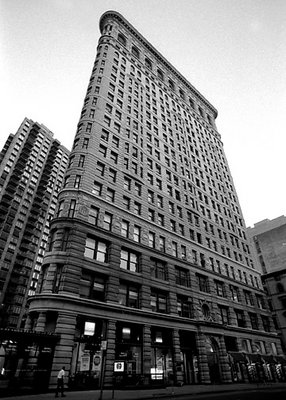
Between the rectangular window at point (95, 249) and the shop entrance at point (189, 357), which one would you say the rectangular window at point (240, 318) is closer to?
the shop entrance at point (189, 357)

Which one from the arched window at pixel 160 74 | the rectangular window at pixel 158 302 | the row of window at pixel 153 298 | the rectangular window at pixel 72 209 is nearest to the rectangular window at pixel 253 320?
the row of window at pixel 153 298

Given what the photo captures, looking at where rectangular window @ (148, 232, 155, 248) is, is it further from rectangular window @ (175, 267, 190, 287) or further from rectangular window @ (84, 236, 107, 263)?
rectangular window @ (84, 236, 107, 263)

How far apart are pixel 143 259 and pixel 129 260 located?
1911mm

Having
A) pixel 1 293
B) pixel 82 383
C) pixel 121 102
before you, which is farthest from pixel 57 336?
pixel 1 293

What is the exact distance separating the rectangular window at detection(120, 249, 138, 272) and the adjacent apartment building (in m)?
40.5

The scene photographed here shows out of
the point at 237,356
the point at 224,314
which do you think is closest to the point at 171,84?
the point at 224,314

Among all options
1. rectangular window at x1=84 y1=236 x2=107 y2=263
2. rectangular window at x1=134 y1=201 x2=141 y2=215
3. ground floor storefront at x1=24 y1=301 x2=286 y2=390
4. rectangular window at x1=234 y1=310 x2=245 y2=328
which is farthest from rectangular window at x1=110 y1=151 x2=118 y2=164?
rectangular window at x1=234 y1=310 x2=245 y2=328

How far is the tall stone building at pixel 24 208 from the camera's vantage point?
7194 centimetres

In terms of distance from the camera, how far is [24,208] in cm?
8631

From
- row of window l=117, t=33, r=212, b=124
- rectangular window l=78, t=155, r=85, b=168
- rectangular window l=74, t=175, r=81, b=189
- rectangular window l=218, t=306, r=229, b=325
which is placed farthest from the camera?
row of window l=117, t=33, r=212, b=124

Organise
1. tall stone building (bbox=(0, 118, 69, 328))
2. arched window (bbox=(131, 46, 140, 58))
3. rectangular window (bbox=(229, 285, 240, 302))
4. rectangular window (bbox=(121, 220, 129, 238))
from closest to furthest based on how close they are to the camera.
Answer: rectangular window (bbox=(121, 220, 129, 238)) < rectangular window (bbox=(229, 285, 240, 302)) < arched window (bbox=(131, 46, 140, 58)) < tall stone building (bbox=(0, 118, 69, 328))

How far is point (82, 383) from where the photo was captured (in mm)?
20078

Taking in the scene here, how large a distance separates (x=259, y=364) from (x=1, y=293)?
63.9m

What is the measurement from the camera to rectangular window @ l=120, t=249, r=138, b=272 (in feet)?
94.6
